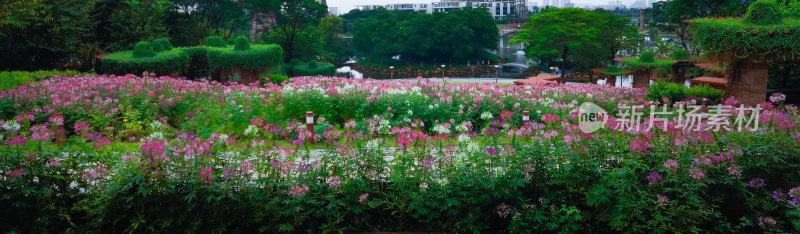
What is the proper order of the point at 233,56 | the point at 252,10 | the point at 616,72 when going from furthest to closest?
the point at 252,10 → the point at 616,72 → the point at 233,56

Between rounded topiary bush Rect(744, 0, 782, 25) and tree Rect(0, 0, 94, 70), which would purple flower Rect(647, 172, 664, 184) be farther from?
tree Rect(0, 0, 94, 70)

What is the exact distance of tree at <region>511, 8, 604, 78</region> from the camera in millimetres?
30500

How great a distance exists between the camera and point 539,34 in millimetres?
31797

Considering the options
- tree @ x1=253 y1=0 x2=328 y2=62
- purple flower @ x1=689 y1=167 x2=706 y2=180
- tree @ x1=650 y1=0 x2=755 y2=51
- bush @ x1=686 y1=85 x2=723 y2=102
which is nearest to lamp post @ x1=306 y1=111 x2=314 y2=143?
purple flower @ x1=689 y1=167 x2=706 y2=180

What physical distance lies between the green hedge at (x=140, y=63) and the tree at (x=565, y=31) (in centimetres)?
2122

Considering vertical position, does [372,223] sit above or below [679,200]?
below

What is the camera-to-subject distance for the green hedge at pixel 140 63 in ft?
49.1

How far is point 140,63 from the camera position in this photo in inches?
588

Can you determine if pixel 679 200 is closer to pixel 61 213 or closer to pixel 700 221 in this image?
pixel 700 221

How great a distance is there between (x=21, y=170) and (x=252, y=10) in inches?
1257

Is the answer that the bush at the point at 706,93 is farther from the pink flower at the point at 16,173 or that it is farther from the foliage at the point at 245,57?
the pink flower at the point at 16,173

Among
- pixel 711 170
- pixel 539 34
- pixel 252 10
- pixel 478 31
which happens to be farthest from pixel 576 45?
pixel 711 170

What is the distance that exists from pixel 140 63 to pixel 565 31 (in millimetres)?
22579

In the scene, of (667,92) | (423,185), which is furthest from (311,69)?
(423,185)
